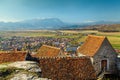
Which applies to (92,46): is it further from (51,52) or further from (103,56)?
(51,52)

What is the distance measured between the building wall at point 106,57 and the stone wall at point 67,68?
9.12ft

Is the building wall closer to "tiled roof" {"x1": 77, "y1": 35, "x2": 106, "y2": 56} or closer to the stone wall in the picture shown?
"tiled roof" {"x1": 77, "y1": 35, "x2": 106, "y2": 56}

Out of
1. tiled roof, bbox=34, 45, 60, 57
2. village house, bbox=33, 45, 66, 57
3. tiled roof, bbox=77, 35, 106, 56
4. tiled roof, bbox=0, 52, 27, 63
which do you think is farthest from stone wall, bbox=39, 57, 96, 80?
tiled roof, bbox=34, 45, 60, 57

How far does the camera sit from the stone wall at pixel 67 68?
117 feet

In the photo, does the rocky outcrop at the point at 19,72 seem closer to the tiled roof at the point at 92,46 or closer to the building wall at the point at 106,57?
the building wall at the point at 106,57

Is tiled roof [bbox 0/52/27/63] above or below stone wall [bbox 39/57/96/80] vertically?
above

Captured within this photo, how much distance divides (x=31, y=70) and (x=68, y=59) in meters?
15.9

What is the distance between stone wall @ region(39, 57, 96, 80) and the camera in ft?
117

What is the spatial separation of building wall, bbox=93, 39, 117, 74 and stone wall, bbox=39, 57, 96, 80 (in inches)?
109

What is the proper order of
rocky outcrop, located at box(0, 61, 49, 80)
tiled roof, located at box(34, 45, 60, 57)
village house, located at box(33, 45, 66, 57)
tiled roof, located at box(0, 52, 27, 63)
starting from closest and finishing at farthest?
rocky outcrop, located at box(0, 61, 49, 80), tiled roof, located at box(0, 52, 27, 63), village house, located at box(33, 45, 66, 57), tiled roof, located at box(34, 45, 60, 57)

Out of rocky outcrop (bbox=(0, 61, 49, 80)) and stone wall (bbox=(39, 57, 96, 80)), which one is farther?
stone wall (bbox=(39, 57, 96, 80))

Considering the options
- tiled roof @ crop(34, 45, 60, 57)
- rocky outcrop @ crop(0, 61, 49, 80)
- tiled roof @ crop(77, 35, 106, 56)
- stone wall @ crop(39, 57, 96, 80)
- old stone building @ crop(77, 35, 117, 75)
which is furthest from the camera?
tiled roof @ crop(34, 45, 60, 57)

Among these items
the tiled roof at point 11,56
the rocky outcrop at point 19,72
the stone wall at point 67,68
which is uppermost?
A: the rocky outcrop at point 19,72

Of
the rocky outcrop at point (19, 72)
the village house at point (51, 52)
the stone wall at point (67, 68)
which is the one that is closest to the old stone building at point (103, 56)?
the stone wall at point (67, 68)
